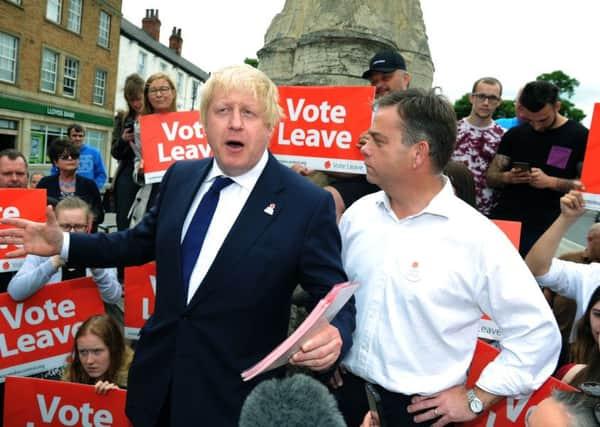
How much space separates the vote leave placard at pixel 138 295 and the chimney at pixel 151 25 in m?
43.7

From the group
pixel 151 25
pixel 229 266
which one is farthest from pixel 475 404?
pixel 151 25

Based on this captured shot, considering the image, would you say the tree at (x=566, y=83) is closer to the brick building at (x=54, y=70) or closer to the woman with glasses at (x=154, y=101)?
the brick building at (x=54, y=70)

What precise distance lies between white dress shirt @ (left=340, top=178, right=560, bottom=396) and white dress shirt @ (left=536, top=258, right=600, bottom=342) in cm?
113

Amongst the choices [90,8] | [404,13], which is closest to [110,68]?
[90,8]

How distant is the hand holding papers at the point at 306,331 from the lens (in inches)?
52.3

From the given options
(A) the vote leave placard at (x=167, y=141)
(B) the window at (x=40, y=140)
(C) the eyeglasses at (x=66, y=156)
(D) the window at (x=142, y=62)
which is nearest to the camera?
(A) the vote leave placard at (x=167, y=141)

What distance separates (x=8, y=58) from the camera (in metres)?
24.6

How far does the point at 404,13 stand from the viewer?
5227mm

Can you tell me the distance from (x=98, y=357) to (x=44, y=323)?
26.8 inches

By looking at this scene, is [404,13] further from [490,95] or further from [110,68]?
[110,68]

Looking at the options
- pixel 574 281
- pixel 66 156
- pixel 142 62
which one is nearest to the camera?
pixel 574 281

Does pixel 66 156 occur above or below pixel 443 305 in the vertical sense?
above

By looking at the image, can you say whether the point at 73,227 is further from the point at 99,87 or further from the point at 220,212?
the point at 99,87

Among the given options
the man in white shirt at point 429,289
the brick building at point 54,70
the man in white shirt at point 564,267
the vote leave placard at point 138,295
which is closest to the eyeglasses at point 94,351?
the vote leave placard at point 138,295
